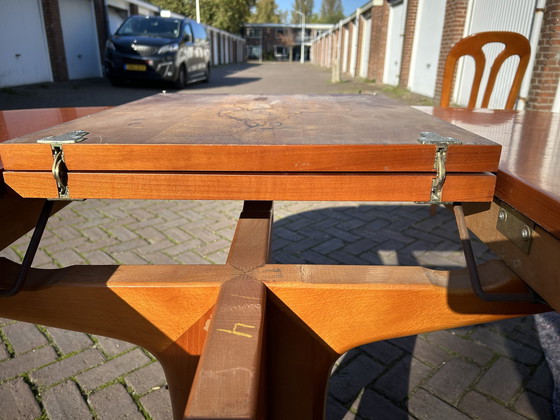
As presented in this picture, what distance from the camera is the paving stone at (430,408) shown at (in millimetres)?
1844

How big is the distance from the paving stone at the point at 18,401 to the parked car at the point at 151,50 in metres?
10.5

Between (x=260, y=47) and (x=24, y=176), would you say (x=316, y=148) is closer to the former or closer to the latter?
(x=24, y=176)

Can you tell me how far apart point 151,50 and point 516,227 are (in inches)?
459

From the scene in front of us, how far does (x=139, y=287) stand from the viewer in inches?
37.3

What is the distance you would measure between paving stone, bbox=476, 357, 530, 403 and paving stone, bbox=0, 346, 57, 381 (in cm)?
209

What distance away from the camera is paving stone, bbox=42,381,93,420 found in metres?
1.81

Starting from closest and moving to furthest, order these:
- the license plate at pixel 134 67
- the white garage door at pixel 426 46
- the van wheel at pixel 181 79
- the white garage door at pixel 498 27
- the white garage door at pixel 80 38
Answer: the white garage door at pixel 498 27
the white garage door at pixel 426 46
the license plate at pixel 134 67
the van wheel at pixel 181 79
the white garage door at pixel 80 38

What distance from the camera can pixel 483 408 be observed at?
188 cm

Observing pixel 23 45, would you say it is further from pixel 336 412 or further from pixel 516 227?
pixel 516 227

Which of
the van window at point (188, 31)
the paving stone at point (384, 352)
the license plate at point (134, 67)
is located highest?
the van window at point (188, 31)

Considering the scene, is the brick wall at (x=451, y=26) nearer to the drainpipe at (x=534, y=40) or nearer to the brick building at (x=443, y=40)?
the brick building at (x=443, y=40)

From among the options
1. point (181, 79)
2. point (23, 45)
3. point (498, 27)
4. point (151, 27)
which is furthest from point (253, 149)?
point (23, 45)

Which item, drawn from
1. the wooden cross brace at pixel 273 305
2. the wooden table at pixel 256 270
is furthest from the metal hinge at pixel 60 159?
the wooden cross brace at pixel 273 305

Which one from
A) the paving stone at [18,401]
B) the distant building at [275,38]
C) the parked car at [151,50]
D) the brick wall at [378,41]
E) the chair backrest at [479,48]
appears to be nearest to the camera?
the paving stone at [18,401]
